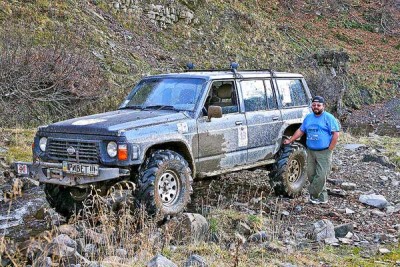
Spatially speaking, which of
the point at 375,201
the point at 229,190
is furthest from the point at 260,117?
the point at 375,201

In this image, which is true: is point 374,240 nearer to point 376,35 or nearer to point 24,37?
point 24,37

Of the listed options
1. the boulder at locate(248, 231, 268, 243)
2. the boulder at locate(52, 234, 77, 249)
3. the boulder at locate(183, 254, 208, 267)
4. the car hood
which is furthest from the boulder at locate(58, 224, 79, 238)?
the boulder at locate(248, 231, 268, 243)

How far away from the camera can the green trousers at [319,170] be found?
26.7ft

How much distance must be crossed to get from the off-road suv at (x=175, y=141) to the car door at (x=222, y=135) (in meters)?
0.01

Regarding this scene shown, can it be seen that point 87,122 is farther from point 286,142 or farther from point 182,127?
point 286,142

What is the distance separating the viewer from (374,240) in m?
6.50

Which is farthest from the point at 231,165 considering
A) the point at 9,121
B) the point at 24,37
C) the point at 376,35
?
the point at 376,35

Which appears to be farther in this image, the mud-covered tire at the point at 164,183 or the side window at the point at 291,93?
the side window at the point at 291,93

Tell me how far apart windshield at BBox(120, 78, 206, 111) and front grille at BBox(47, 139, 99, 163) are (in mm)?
1408

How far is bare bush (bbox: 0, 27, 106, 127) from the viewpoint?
14.0 m

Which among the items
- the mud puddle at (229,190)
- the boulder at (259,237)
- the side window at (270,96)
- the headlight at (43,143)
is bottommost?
the boulder at (259,237)

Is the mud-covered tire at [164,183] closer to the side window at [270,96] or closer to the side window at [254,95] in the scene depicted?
the side window at [254,95]

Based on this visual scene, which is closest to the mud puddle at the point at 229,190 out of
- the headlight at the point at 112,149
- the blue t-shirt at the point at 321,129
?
the blue t-shirt at the point at 321,129

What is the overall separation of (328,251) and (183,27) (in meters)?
20.3
